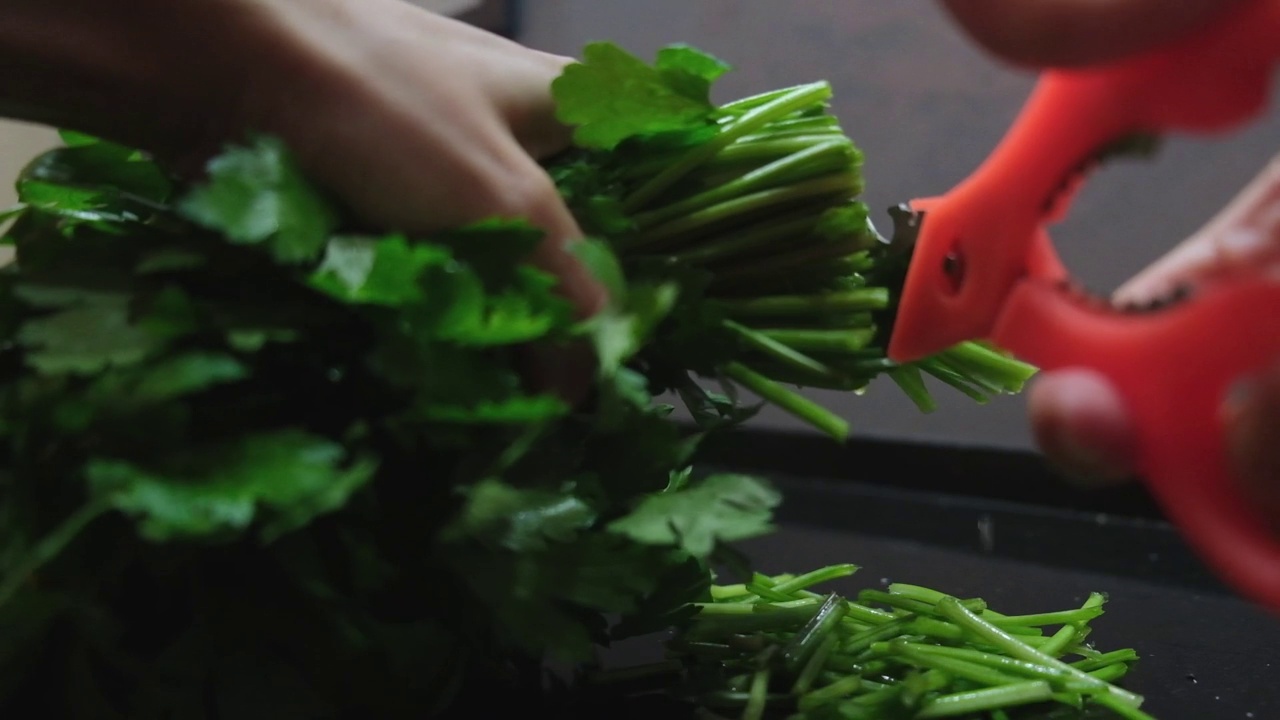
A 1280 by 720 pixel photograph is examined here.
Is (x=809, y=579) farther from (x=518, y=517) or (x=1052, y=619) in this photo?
(x=518, y=517)

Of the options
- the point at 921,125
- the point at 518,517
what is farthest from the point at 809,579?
the point at 921,125

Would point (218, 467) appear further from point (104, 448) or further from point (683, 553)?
point (683, 553)

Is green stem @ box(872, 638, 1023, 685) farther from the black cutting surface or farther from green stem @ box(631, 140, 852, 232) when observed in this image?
green stem @ box(631, 140, 852, 232)

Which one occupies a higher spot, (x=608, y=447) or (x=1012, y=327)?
(x=1012, y=327)

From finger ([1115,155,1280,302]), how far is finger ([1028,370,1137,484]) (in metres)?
0.06

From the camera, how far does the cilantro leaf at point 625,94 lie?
49cm

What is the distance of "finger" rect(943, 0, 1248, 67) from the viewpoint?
1.05ft

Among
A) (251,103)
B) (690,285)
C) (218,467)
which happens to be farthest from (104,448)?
(690,285)

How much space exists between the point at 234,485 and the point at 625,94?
270mm

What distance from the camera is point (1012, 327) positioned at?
0.43m

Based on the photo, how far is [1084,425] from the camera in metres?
0.36

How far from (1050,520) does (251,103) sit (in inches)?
42.5

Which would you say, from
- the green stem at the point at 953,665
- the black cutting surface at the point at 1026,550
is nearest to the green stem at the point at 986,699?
the green stem at the point at 953,665

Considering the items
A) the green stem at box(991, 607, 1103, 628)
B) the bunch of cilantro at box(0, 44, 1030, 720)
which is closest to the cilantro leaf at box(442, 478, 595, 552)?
the bunch of cilantro at box(0, 44, 1030, 720)
